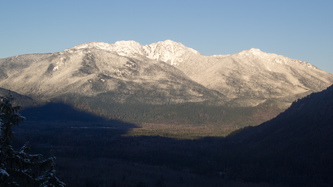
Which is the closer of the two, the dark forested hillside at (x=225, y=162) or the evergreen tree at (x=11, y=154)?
the evergreen tree at (x=11, y=154)

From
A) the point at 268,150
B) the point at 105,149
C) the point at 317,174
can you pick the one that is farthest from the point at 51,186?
the point at 105,149

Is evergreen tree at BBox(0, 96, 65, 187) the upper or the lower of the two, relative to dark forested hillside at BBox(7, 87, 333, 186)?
upper

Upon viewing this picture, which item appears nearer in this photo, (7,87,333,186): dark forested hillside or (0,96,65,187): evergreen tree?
(0,96,65,187): evergreen tree

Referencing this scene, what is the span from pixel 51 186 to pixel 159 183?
90.4m

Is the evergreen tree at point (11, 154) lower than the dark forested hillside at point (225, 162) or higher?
higher

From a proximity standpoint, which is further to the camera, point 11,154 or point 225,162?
point 225,162

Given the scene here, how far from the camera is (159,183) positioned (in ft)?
387

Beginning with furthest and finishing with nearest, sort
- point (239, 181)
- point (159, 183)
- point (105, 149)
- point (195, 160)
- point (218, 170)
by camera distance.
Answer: point (105, 149)
point (195, 160)
point (218, 170)
point (239, 181)
point (159, 183)

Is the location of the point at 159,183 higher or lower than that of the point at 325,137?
lower

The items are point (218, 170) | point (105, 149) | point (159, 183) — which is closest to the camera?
point (159, 183)

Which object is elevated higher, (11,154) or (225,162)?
(11,154)

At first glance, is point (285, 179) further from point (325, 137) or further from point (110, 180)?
point (110, 180)

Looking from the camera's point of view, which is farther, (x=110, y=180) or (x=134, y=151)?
(x=134, y=151)

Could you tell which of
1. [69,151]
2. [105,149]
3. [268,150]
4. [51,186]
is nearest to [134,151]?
[105,149]
